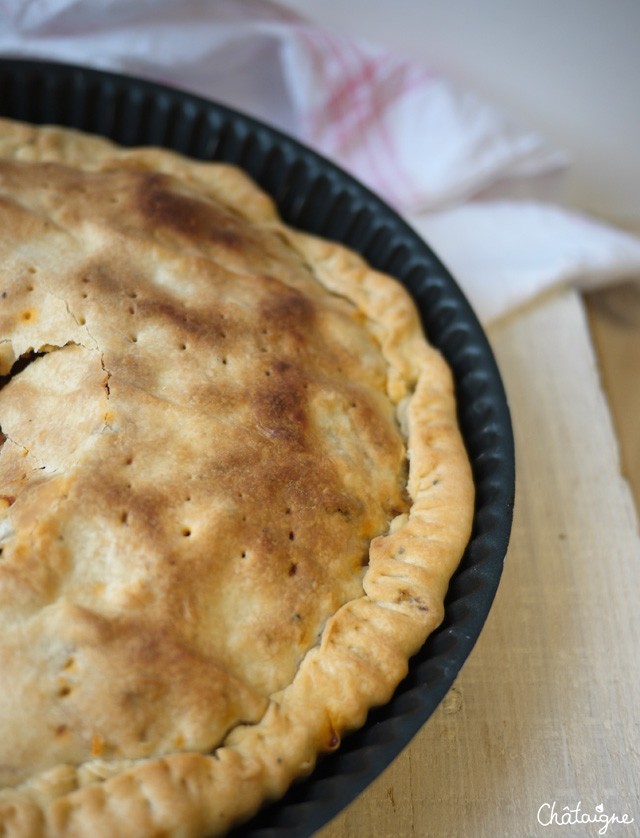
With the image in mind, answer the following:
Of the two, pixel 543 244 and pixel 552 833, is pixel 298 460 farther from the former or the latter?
pixel 543 244

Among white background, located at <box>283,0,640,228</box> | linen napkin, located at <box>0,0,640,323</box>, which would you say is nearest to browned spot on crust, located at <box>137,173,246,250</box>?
linen napkin, located at <box>0,0,640,323</box>

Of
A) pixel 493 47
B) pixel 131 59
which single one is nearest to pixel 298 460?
pixel 131 59

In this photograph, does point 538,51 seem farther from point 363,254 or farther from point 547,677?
point 547,677

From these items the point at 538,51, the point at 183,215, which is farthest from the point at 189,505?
the point at 538,51

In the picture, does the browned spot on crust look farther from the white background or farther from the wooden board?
the white background

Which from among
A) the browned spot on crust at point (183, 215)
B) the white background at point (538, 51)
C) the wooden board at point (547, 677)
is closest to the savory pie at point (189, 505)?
the browned spot on crust at point (183, 215)
